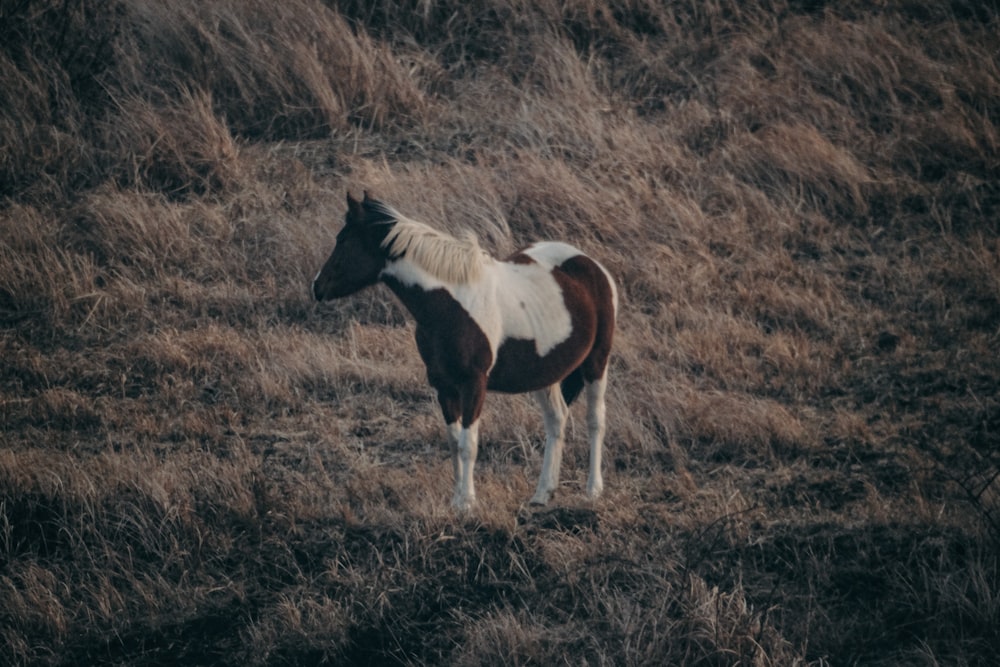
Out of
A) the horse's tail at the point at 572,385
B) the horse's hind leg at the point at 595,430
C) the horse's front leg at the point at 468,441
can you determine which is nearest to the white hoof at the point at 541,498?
the horse's hind leg at the point at 595,430

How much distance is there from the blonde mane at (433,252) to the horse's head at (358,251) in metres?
0.07

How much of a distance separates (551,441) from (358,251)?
53.2 inches

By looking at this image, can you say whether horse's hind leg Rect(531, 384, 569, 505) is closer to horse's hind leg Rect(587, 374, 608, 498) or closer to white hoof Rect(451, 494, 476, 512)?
horse's hind leg Rect(587, 374, 608, 498)

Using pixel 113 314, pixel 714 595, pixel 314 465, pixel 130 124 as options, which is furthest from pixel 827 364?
pixel 130 124

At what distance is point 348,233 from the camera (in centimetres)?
462

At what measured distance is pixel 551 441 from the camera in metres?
5.10

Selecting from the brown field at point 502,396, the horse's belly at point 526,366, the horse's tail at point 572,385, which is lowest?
the brown field at point 502,396

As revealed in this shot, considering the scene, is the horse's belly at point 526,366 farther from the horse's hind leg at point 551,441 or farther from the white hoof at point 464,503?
the white hoof at point 464,503

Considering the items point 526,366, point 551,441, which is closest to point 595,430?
point 551,441

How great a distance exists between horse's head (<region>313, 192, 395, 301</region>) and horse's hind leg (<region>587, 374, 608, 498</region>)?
1.24m

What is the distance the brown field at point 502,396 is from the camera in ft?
14.7

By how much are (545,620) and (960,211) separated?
538cm

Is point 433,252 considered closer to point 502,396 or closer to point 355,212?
point 355,212

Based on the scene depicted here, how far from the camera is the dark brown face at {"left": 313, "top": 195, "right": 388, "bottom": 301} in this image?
460 centimetres
